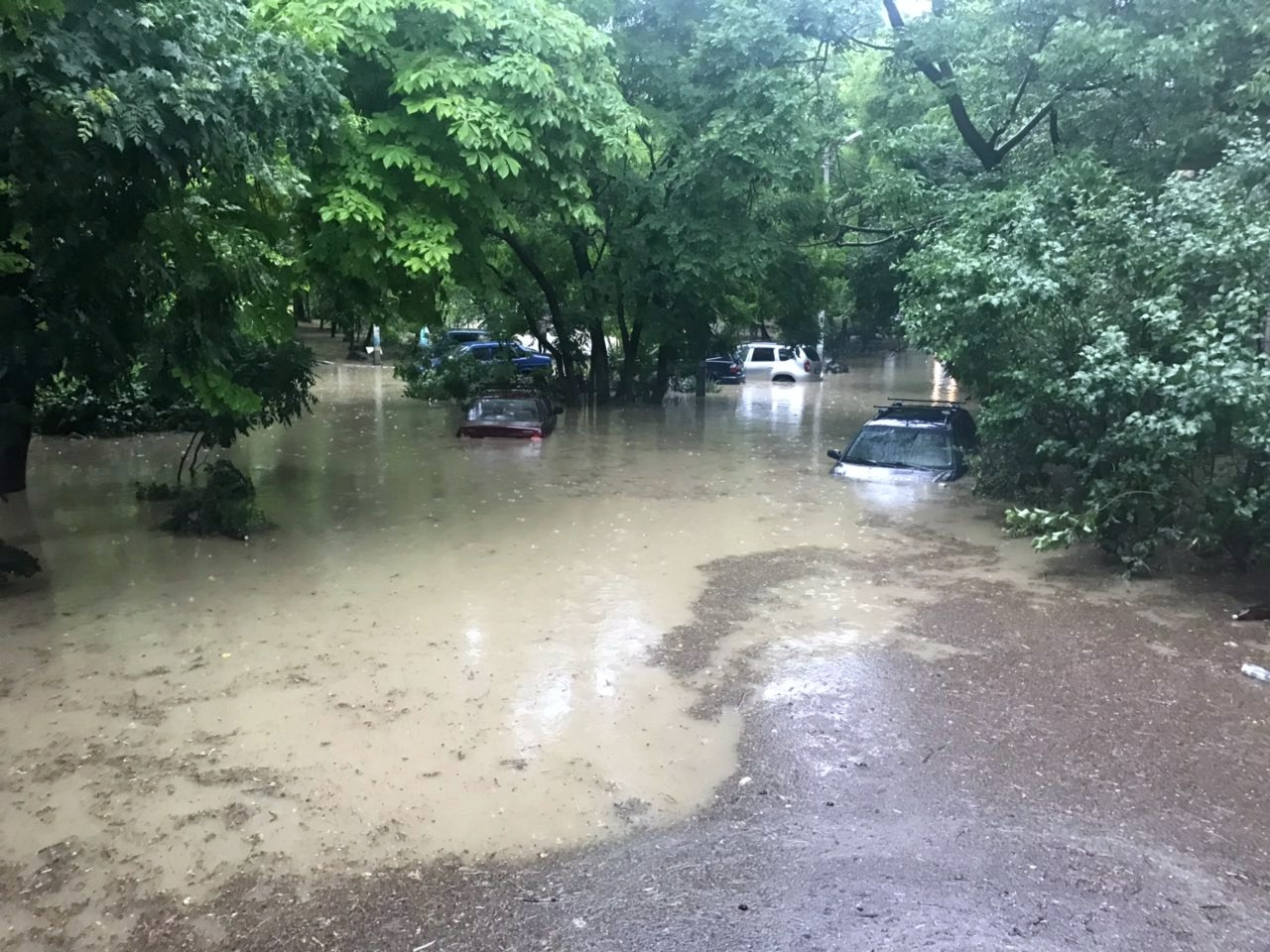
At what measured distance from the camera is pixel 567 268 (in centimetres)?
2534

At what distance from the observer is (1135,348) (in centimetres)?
915

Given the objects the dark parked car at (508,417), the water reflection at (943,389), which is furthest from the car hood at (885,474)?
the water reflection at (943,389)

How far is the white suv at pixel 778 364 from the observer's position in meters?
37.4

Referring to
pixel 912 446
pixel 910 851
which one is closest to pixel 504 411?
pixel 912 446

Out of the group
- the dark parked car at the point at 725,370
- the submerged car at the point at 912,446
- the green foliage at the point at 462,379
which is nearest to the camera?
the submerged car at the point at 912,446

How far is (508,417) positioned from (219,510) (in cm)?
896

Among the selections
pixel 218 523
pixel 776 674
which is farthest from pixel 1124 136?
pixel 218 523

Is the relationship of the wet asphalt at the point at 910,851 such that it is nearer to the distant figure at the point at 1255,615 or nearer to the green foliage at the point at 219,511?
the distant figure at the point at 1255,615

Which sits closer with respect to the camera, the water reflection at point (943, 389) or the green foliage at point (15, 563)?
the green foliage at point (15, 563)

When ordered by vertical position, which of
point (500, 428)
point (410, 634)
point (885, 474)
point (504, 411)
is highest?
point (504, 411)

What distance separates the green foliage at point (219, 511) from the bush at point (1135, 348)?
7901 mm

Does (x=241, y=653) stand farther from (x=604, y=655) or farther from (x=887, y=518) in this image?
(x=887, y=518)

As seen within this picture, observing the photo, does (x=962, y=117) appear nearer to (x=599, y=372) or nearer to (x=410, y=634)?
(x=410, y=634)

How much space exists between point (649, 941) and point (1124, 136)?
44.9ft
